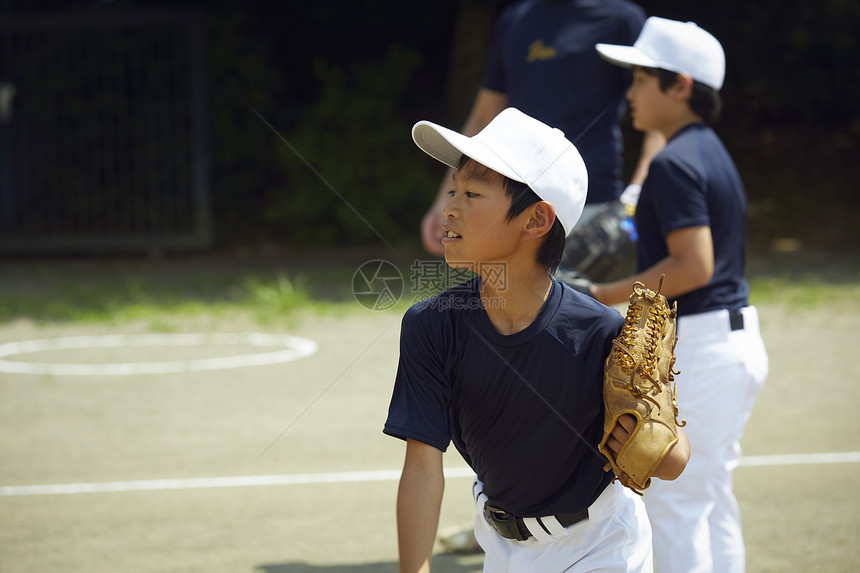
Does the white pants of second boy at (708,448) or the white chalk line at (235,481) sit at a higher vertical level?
the white pants of second boy at (708,448)

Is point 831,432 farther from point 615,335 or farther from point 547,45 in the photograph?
point 615,335

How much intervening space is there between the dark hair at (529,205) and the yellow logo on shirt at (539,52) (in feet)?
6.09

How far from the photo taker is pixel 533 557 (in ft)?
8.38

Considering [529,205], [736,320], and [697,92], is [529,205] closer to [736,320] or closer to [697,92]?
[736,320]

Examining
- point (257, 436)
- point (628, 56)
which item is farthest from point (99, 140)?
point (628, 56)

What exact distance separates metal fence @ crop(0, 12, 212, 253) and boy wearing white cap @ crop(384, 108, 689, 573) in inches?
436

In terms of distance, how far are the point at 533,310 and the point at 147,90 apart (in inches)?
493

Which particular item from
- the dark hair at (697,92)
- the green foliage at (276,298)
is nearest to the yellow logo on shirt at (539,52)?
the dark hair at (697,92)

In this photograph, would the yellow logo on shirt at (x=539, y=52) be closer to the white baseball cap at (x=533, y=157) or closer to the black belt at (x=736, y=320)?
the black belt at (x=736, y=320)

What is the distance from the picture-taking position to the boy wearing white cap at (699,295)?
3367 mm

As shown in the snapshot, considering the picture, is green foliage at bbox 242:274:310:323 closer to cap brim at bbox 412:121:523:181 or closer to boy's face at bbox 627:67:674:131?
boy's face at bbox 627:67:674:131

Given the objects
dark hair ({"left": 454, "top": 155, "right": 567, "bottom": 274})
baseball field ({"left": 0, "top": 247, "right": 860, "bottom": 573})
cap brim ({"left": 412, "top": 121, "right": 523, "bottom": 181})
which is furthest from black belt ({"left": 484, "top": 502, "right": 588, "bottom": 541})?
baseball field ({"left": 0, "top": 247, "right": 860, "bottom": 573})

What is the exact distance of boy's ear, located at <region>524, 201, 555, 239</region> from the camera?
2.46m

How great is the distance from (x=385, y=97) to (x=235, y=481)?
33.5ft
